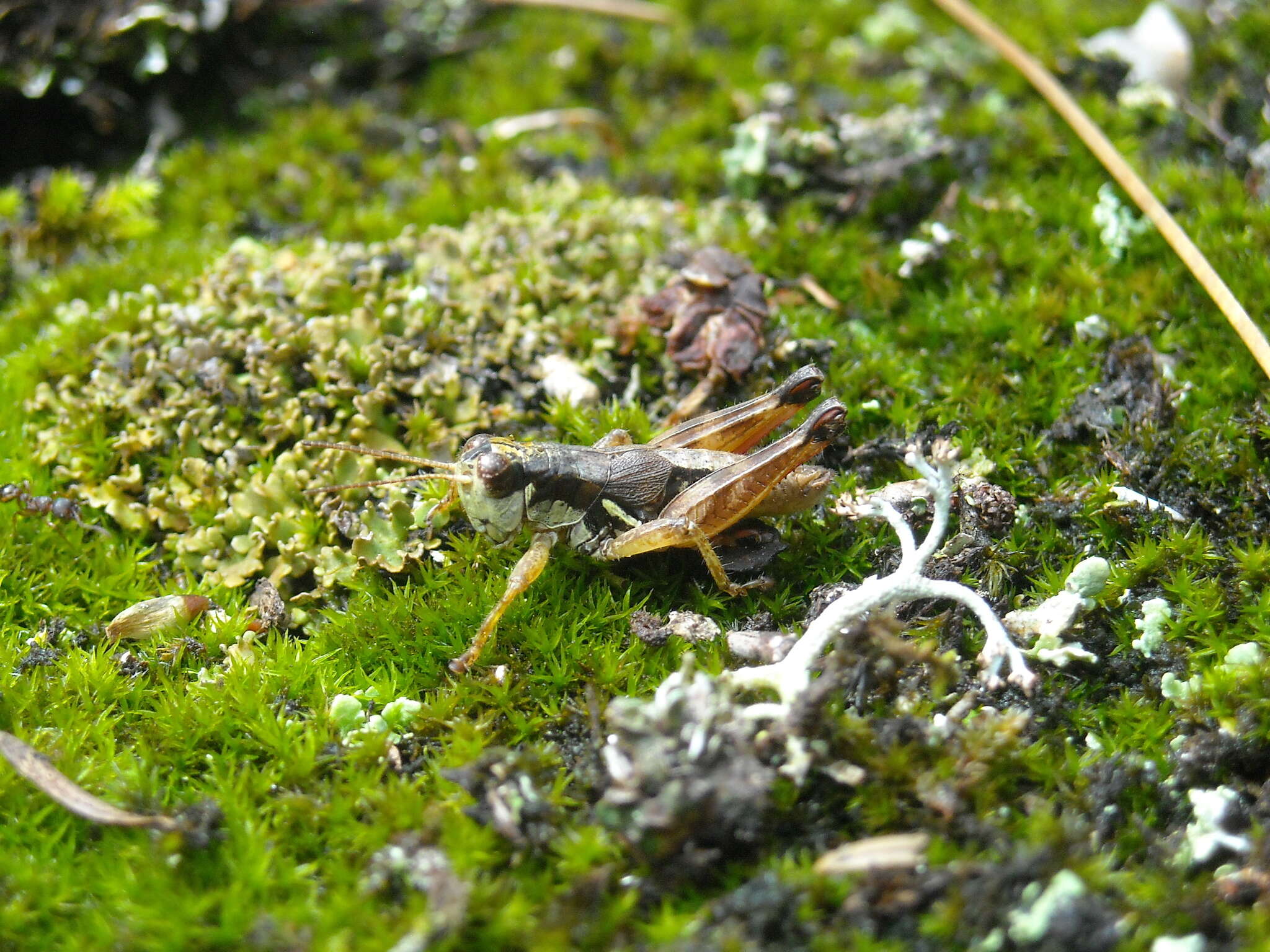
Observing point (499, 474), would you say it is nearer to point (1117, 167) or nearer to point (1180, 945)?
point (1180, 945)

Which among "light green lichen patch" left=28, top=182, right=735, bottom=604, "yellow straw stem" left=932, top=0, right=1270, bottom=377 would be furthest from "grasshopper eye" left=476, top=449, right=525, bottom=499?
"yellow straw stem" left=932, top=0, right=1270, bottom=377

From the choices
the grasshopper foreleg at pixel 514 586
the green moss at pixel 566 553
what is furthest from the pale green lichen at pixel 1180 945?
Answer: the grasshopper foreleg at pixel 514 586

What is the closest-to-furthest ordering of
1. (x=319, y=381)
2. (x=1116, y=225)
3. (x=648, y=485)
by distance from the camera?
1. (x=648, y=485)
2. (x=319, y=381)
3. (x=1116, y=225)

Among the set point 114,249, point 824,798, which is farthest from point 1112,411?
point 114,249

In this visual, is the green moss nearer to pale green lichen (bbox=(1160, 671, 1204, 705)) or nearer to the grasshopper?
pale green lichen (bbox=(1160, 671, 1204, 705))

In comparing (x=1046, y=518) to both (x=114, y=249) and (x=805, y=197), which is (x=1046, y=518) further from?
(x=114, y=249)

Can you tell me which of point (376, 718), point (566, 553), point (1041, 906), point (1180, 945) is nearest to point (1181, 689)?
point (1180, 945)
